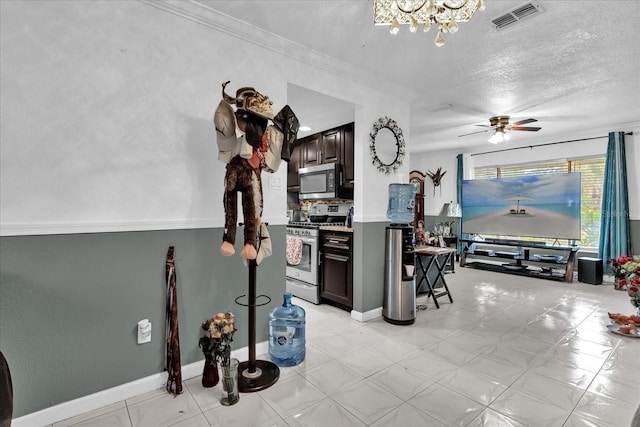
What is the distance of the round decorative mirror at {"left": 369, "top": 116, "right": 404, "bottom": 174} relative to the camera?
3.22m

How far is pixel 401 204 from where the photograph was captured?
3.30m

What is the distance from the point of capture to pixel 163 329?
1.98m

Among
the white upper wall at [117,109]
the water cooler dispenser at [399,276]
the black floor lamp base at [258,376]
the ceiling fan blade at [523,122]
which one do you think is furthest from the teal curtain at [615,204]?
the black floor lamp base at [258,376]

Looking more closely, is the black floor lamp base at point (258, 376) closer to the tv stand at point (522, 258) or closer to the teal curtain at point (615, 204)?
the tv stand at point (522, 258)

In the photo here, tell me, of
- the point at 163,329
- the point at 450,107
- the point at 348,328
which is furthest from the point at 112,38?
the point at 450,107

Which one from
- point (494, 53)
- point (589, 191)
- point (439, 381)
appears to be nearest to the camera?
point (439, 381)

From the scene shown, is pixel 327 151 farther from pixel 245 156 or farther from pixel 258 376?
pixel 258 376

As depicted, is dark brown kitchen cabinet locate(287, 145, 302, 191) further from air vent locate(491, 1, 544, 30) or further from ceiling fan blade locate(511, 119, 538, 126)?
ceiling fan blade locate(511, 119, 538, 126)

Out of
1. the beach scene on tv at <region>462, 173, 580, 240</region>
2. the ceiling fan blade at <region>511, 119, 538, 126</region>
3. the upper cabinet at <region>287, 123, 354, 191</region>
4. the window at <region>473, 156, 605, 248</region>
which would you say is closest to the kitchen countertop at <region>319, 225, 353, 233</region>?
the upper cabinet at <region>287, 123, 354, 191</region>

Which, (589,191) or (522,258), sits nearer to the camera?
(589,191)

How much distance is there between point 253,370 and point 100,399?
867 millimetres

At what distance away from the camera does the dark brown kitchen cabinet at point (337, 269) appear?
334 centimetres

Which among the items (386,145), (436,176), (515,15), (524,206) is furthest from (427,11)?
(436,176)

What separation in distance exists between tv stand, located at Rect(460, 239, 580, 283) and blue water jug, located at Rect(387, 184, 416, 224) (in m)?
3.40
